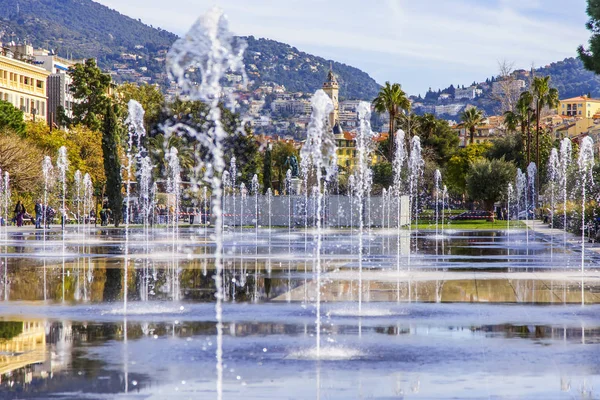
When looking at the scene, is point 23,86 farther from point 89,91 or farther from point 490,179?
point 490,179

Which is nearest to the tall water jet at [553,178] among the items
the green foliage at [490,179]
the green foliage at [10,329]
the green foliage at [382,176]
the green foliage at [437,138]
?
the green foliage at [490,179]

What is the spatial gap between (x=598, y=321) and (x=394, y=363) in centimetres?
418

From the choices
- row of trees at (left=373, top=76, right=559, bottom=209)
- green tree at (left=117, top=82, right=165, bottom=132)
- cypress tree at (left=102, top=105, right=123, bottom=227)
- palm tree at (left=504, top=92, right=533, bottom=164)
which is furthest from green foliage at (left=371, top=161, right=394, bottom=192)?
cypress tree at (left=102, top=105, right=123, bottom=227)

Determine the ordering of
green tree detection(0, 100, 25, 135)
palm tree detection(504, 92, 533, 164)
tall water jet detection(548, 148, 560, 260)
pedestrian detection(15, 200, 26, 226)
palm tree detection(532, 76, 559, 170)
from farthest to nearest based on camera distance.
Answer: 1. palm tree detection(504, 92, 533, 164)
2. palm tree detection(532, 76, 559, 170)
3. green tree detection(0, 100, 25, 135)
4. pedestrian detection(15, 200, 26, 226)
5. tall water jet detection(548, 148, 560, 260)

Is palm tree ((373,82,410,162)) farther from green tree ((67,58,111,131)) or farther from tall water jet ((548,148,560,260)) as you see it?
green tree ((67,58,111,131))

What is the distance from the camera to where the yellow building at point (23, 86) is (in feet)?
292

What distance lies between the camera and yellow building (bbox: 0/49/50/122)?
292 ft

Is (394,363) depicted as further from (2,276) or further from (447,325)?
(2,276)

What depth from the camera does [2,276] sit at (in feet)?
65.0

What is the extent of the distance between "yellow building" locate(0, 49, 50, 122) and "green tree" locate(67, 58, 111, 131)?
40.8 feet

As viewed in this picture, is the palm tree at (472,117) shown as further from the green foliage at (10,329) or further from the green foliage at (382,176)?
the green foliage at (10,329)

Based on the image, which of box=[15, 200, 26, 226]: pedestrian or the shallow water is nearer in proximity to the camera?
the shallow water

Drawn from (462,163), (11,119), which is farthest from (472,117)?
(11,119)

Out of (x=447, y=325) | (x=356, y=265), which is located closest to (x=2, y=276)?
(x=356, y=265)
